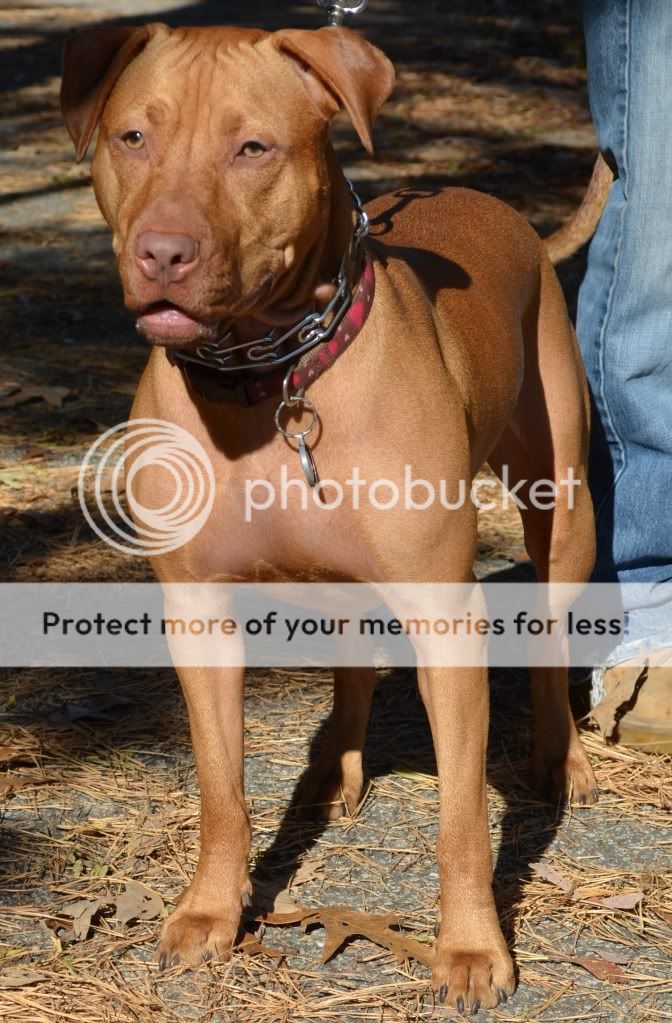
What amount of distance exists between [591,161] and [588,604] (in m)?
7.27

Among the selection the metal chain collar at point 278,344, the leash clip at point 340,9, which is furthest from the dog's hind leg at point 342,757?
the leash clip at point 340,9

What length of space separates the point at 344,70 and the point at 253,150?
0.84 ft

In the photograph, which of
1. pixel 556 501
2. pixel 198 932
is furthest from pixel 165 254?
pixel 556 501

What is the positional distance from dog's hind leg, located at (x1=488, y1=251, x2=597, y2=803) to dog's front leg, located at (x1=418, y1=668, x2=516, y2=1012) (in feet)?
2.63

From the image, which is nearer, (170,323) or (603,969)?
(170,323)

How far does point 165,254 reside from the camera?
7.75ft

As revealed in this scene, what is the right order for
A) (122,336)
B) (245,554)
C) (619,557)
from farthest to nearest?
(122,336), (619,557), (245,554)

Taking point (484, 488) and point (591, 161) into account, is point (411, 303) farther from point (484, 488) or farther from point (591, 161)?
point (591, 161)

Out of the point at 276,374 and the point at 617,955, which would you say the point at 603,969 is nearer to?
the point at 617,955

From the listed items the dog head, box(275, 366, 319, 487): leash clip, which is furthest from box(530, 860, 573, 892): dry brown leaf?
the dog head

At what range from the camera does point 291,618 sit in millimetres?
4547

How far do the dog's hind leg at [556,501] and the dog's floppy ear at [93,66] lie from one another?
4.69 feet

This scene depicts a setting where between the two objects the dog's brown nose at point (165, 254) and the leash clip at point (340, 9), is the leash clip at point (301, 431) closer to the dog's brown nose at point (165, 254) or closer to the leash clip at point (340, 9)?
the dog's brown nose at point (165, 254)

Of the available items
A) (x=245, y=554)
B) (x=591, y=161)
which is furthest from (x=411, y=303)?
(x=591, y=161)
